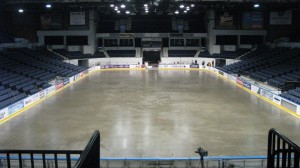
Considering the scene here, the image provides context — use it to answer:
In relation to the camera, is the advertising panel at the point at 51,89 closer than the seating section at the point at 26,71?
No

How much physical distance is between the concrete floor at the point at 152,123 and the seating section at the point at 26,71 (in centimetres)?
218

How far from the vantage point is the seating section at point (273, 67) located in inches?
1249

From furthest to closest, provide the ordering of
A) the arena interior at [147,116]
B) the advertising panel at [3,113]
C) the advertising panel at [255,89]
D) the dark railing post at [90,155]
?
the advertising panel at [255,89] < the advertising panel at [3,113] < the arena interior at [147,116] < the dark railing post at [90,155]

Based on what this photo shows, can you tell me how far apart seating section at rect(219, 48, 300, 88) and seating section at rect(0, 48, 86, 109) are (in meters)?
22.1

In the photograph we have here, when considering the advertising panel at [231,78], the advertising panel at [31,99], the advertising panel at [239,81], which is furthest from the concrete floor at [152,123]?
the advertising panel at [231,78]

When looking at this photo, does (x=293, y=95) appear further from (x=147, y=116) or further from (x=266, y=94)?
(x=147, y=116)

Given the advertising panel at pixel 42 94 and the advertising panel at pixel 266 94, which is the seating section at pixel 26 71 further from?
the advertising panel at pixel 266 94

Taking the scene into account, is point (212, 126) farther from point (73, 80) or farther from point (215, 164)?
point (73, 80)

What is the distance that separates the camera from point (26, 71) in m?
35.1

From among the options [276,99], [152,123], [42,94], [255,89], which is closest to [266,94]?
[276,99]

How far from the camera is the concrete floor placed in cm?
1538

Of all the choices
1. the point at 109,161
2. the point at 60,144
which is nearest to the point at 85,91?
the point at 60,144

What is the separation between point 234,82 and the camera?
37531mm

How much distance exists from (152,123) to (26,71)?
21.1m
